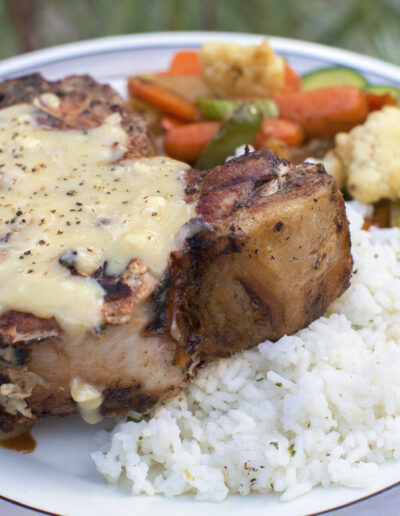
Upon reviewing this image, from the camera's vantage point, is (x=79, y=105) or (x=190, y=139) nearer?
(x=79, y=105)

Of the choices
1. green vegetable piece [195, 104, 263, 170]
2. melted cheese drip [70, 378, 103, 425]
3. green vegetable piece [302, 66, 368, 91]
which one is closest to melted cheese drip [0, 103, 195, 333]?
melted cheese drip [70, 378, 103, 425]

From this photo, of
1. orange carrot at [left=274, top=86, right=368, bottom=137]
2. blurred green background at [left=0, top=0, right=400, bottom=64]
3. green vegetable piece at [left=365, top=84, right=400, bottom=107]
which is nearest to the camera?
orange carrot at [left=274, top=86, right=368, bottom=137]

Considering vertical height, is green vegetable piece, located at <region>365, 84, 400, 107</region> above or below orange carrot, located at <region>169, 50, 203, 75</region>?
below

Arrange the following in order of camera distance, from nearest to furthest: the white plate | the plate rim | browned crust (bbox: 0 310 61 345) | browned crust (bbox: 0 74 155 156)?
1. browned crust (bbox: 0 310 61 345)
2. the white plate
3. browned crust (bbox: 0 74 155 156)
4. the plate rim

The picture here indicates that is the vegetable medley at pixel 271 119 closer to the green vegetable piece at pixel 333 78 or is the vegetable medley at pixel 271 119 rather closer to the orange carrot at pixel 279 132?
the orange carrot at pixel 279 132

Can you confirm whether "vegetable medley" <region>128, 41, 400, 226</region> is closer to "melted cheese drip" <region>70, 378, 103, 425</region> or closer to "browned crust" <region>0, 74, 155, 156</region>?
"browned crust" <region>0, 74, 155, 156</region>

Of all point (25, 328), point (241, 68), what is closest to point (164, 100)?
point (241, 68)

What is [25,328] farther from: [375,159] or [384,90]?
[384,90]
